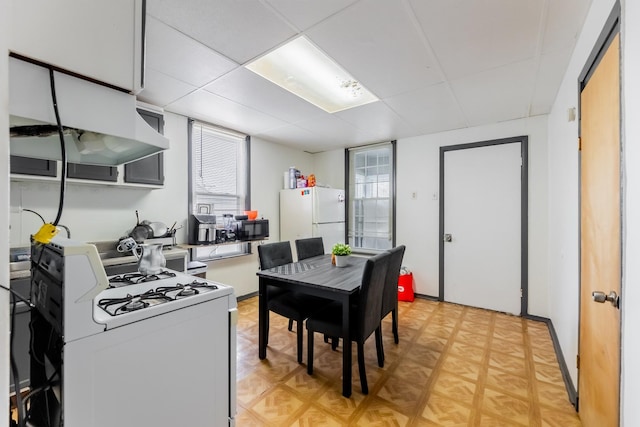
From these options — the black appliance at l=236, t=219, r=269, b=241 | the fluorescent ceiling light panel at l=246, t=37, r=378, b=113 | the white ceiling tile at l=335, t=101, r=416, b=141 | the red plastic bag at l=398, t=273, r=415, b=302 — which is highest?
the fluorescent ceiling light panel at l=246, t=37, r=378, b=113

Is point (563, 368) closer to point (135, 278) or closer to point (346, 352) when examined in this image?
point (346, 352)

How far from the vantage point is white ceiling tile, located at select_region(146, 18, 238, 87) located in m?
1.77

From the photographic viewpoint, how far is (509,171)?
3410 millimetres

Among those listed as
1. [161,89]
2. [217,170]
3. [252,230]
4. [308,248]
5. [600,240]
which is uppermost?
[161,89]

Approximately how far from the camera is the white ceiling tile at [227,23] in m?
1.54

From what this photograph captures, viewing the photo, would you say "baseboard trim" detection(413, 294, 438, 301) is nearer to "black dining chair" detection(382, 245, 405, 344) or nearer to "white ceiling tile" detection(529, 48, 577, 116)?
"black dining chair" detection(382, 245, 405, 344)

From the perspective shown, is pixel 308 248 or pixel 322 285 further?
pixel 308 248

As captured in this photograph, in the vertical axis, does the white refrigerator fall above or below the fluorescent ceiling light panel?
below

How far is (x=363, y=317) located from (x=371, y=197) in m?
2.91

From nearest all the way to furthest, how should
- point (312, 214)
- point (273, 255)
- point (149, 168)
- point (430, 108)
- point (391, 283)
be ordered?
point (391, 283) < point (149, 168) < point (273, 255) < point (430, 108) < point (312, 214)

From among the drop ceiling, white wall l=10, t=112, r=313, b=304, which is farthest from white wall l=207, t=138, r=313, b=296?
the drop ceiling

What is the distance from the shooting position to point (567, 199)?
212cm
